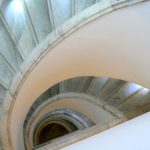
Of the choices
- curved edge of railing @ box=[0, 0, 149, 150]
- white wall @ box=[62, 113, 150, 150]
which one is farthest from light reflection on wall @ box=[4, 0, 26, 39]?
white wall @ box=[62, 113, 150, 150]

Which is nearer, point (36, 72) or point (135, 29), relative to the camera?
point (135, 29)

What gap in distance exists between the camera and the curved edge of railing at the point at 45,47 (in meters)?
1.78

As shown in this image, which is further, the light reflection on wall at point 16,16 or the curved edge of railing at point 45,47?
the light reflection on wall at point 16,16

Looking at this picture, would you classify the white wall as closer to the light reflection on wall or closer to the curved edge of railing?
the curved edge of railing

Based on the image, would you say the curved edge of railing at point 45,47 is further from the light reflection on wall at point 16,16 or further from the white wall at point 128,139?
the white wall at point 128,139

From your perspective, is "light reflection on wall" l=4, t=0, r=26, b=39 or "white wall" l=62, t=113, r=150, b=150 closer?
"white wall" l=62, t=113, r=150, b=150

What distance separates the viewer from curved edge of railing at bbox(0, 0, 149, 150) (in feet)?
5.84

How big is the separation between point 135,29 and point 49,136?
6149 millimetres

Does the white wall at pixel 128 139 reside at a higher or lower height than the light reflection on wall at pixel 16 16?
lower

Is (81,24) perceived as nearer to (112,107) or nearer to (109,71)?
(109,71)

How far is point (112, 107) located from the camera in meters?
4.18

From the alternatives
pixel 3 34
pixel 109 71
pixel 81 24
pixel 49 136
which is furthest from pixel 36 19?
pixel 49 136

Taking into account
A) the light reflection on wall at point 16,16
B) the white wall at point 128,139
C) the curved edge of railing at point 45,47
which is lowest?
the white wall at point 128,139

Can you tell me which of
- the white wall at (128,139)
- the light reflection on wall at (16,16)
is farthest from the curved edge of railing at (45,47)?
the white wall at (128,139)
